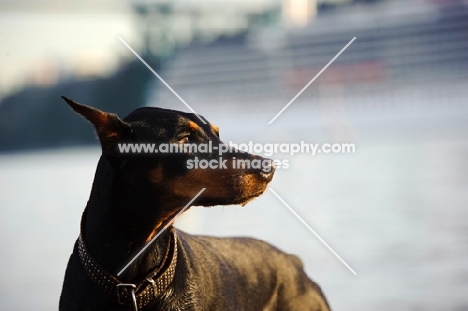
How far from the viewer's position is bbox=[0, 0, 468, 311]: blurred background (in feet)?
14.3

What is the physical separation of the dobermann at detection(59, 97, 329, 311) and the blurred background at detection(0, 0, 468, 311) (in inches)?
9.8

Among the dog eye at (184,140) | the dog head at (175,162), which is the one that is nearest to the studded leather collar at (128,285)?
the dog head at (175,162)

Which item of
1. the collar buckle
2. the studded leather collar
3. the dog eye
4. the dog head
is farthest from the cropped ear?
the collar buckle

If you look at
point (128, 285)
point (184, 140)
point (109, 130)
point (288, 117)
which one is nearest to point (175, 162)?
point (184, 140)

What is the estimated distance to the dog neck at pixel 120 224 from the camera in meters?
2.31

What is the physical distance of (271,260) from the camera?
9.53 ft

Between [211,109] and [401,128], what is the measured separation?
5.83 metres

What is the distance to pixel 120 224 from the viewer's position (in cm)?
232

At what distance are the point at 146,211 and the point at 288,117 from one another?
1835 cm

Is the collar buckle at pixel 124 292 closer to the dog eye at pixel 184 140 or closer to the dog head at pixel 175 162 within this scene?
the dog head at pixel 175 162

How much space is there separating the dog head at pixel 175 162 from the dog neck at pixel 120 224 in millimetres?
29

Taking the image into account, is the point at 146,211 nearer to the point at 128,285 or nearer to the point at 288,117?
the point at 128,285

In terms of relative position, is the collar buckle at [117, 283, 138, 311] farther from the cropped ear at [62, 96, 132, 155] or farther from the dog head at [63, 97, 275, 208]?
the cropped ear at [62, 96, 132, 155]

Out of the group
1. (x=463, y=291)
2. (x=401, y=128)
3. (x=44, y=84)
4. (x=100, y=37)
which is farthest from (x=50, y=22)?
(x=401, y=128)
